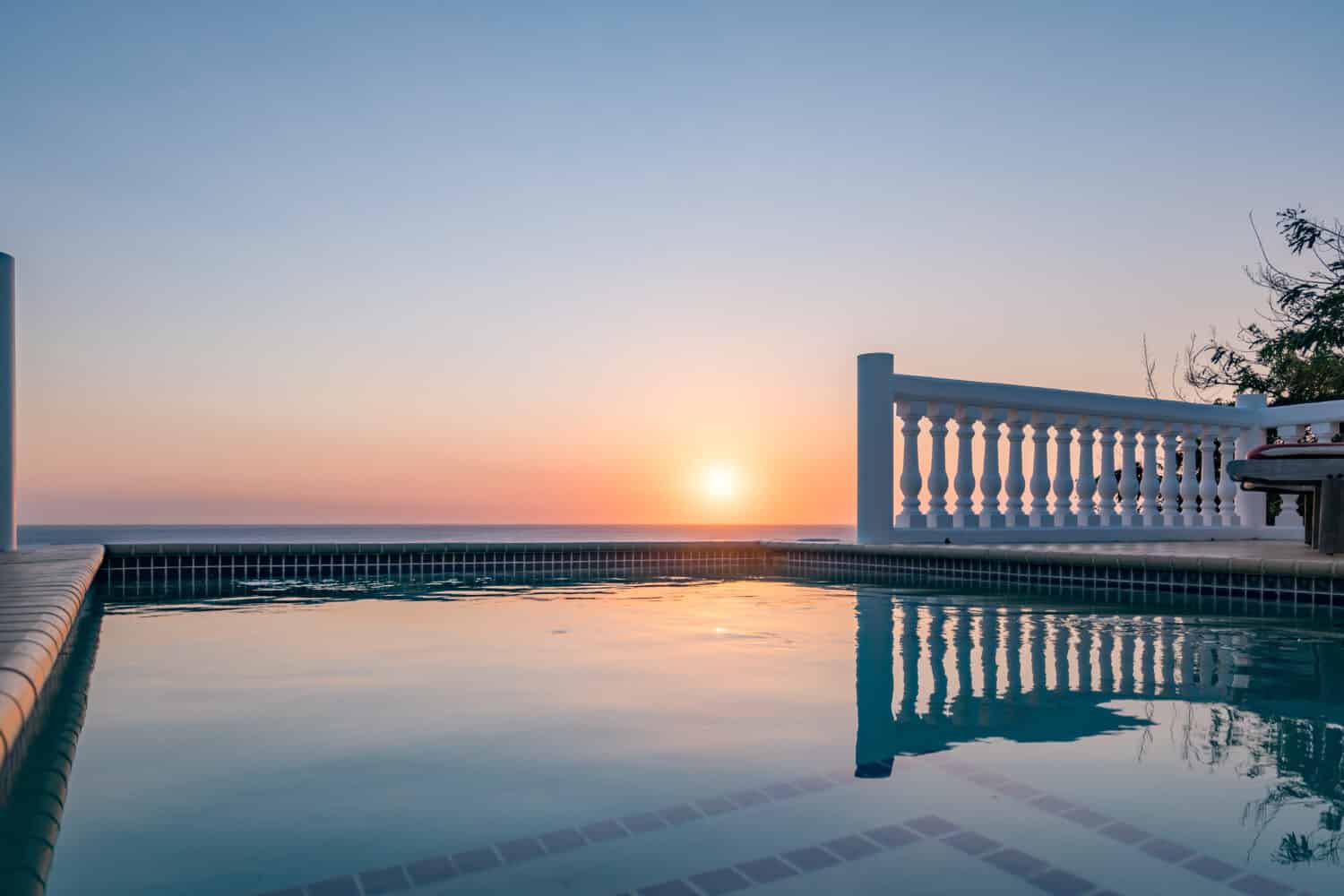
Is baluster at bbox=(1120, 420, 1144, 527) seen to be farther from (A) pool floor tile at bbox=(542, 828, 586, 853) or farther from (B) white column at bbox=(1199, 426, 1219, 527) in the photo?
(A) pool floor tile at bbox=(542, 828, 586, 853)

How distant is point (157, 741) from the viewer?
90.0 inches

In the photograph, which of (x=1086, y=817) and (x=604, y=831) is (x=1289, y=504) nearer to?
(x=1086, y=817)

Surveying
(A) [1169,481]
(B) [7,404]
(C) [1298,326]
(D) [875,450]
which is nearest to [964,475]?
(D) [875,450]

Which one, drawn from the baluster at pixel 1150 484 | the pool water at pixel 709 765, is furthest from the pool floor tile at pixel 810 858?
the baluster at pixel 1150 484

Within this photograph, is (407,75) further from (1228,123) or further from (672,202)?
(1228,123)

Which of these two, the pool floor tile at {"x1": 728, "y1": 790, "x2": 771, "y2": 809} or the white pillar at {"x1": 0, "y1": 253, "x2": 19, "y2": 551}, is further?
the white pillar at {"x1": 0, "y1": 253, "x2": 19, "y2": 551}

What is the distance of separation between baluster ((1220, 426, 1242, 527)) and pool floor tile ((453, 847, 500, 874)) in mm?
9760

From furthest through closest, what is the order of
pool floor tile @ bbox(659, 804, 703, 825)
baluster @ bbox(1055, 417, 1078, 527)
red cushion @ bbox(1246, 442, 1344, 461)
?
baluster @ bbox(1055, 417, 1078, 527)
red cushion @ bbox(1246, 442, 1344, 461)
pool floor tile @ bbox(659, 804, 703, 825)

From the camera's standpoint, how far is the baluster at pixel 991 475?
795 cm

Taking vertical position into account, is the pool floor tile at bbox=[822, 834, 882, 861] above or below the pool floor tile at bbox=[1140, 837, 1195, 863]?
below

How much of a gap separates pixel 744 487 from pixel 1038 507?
84.9 ft

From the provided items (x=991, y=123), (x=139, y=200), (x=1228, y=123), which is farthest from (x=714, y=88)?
(x=139, y=200)

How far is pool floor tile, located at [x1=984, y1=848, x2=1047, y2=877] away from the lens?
4.66 ft

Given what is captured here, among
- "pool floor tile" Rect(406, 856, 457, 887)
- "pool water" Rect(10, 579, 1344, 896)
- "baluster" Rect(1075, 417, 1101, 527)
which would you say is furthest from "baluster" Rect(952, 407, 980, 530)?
"pool floor tile" Rect(406, 856, 457, 887)
